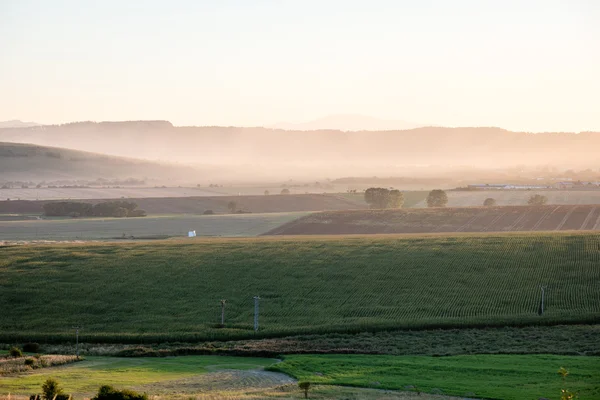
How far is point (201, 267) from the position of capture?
68.7m

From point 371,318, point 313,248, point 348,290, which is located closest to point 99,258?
point 313,248

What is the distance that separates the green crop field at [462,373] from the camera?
33656 millimetres

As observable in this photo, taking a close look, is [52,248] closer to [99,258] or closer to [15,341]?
[99,258]

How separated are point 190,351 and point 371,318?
1259 cm

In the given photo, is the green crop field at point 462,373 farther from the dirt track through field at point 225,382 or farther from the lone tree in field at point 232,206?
the lone tree in field at point 232,206

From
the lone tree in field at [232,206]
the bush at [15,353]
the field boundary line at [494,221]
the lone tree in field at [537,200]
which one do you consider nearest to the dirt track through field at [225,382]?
the bush at [15,353]

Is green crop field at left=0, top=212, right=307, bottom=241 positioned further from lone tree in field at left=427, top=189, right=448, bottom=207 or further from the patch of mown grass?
the patch of mown grass

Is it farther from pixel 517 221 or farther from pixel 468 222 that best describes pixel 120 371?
pixel 517 221

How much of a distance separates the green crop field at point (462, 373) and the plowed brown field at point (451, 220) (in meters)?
51.2

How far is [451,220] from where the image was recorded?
98.9m

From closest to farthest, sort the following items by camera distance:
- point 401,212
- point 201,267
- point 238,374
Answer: point 238,374 < point 201,267 < point 401,212

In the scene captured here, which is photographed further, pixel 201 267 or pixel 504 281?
pixel 201 267

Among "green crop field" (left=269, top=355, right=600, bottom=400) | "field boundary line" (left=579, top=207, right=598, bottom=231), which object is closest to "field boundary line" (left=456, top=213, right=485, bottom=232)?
"field boundary line" (left=579, top=207, right=598, bottom=231)

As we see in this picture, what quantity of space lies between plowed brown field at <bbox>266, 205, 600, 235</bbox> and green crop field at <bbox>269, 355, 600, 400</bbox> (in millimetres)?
51245
